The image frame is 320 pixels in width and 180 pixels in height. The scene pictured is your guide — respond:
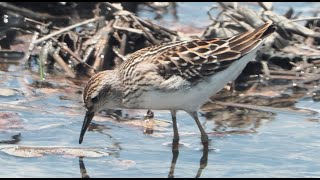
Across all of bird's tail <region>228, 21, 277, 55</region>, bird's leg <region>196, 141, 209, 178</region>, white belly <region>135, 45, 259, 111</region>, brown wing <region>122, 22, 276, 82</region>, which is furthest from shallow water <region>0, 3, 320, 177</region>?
bird's tail <region>228, 21, 277, 55</region>

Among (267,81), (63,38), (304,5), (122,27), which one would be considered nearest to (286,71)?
(267,81)

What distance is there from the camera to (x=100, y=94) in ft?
26.5

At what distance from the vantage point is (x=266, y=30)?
27.2 feet

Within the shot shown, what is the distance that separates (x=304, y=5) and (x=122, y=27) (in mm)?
4555

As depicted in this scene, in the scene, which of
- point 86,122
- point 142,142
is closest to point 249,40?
point 142,142

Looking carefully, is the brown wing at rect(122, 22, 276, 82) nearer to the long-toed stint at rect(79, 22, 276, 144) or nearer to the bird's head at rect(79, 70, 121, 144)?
the long-toed stint at rect(79, 22, 276, 144)

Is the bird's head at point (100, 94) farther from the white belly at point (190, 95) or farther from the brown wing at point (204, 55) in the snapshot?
the brown wing at point (204, 55)

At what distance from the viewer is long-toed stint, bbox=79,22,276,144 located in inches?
309

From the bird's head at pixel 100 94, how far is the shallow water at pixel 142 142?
30 centimetres

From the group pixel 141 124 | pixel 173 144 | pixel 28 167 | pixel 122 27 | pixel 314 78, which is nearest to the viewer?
pixel 28 167

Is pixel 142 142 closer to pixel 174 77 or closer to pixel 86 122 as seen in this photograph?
pixel 86 122

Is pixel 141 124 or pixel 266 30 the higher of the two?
pixel 266 30

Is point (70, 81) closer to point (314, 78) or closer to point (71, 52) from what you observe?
point (71, 52)

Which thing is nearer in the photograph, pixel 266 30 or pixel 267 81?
pixel 266 30
